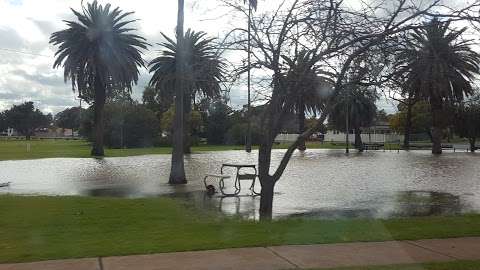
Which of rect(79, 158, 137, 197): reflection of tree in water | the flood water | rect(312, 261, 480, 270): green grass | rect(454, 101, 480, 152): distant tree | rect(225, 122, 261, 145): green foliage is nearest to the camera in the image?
rect(312, 261, 480, 270): green grass

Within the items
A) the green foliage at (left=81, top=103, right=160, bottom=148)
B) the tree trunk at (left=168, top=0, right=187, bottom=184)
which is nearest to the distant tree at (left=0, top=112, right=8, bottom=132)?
the green foliage at (left=81, top=103, right=160, bottom=148)

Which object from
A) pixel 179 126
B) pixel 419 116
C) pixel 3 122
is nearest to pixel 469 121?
pixel 419 116

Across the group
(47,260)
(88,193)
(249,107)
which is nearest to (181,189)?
(88,193)

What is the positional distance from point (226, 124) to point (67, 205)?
74.8 m

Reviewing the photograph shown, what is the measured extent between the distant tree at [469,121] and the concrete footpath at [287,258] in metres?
58.7

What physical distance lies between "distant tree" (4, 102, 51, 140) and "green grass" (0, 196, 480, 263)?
166 m

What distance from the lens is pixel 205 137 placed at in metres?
92.4

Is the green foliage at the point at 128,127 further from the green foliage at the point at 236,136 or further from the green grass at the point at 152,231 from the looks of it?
the green grass at the point at 152,231

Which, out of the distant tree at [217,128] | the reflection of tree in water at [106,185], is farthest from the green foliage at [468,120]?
the reflection of tree in water at [106,185]

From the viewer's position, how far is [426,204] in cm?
1634

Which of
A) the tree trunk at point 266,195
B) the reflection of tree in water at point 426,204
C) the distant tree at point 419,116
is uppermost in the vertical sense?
the distant tree at point 419,116

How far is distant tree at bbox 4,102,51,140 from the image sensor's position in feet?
560

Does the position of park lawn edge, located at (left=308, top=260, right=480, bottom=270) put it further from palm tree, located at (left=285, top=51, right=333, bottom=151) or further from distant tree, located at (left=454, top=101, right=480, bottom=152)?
distant tree, located at (left=454, top=101, right=480, bottom=152)

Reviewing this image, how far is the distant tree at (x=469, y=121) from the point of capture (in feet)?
210
